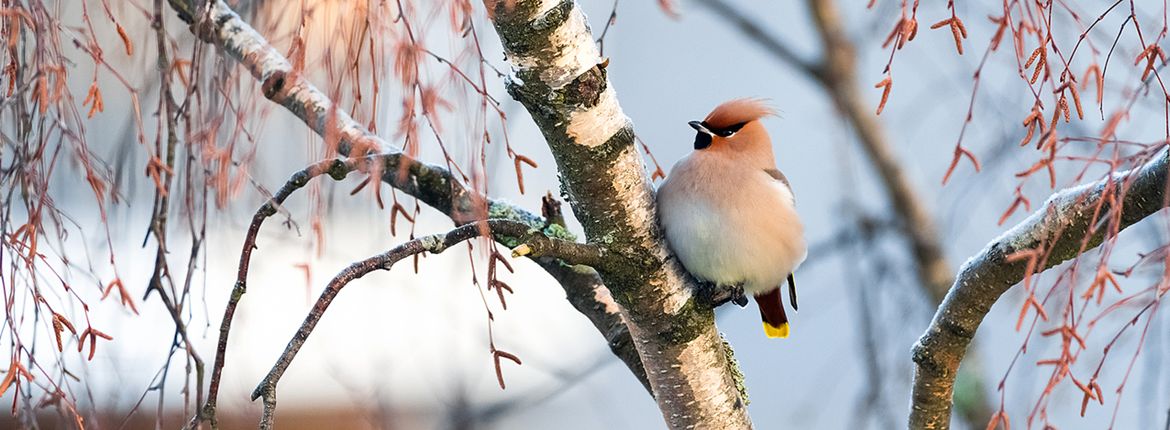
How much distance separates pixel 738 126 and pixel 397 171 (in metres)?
0.99

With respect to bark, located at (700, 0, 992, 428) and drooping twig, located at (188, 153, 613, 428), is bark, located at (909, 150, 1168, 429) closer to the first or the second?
drooping twig, located at (188, 153, 613, 428)

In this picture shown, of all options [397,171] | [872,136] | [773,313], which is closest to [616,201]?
[397,171]

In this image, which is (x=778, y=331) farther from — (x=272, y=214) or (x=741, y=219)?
(x=272, y=214)

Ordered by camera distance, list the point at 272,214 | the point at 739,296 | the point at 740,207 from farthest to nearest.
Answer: the point at 740,207 < the point at 739,296 < the point at 272,214

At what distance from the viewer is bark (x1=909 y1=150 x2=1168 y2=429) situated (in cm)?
148

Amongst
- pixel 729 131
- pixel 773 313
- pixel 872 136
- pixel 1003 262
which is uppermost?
pixel 872 136

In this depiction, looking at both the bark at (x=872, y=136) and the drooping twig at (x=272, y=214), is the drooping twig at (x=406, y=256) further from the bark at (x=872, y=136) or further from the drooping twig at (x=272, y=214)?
the bark at (x=872, y=136)

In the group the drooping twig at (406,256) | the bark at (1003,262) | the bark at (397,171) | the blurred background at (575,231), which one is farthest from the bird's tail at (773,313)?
the drooping twig at (406,256)

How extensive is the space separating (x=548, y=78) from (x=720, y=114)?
122 cm

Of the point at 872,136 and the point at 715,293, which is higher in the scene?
the point at 872,136

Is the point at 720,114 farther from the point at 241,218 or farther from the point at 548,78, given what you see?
the point at 548,78

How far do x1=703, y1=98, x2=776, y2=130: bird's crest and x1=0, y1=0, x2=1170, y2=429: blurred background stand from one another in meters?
0.15

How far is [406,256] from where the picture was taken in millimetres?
1529

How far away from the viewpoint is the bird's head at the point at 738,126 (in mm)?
2619
